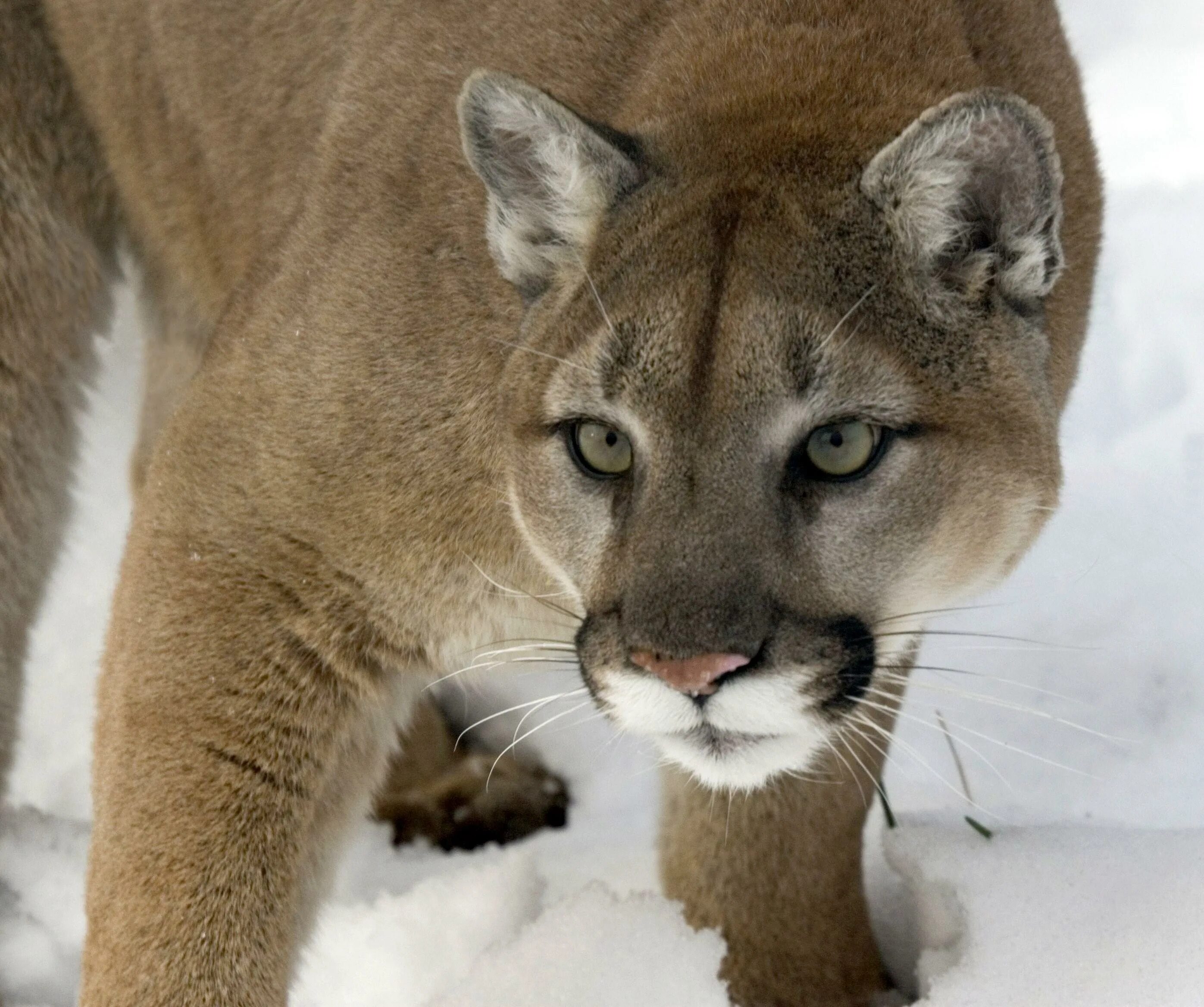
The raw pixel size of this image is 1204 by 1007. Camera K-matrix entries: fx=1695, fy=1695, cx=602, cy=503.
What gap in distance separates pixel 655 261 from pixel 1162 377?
8.24ft

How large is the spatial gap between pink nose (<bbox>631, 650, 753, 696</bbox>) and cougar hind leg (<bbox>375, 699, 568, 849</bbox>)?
167 cm

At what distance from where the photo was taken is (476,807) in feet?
13.4

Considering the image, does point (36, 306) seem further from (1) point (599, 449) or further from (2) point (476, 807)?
(1) point (599, 449)

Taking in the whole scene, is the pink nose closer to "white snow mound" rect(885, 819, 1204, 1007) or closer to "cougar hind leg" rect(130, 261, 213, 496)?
"white snow mound" rect(885, 819, 1204, 1007)

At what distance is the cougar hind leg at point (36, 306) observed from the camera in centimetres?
369

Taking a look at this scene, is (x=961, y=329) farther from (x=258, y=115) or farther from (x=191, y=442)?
(x=258, y=115)

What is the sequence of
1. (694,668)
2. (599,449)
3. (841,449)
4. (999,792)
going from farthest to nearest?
(999,792)
(599,449)
(841,449)
(694,668)

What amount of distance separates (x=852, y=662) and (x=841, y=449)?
31cm

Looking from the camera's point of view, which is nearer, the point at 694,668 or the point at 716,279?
the point at 694,668

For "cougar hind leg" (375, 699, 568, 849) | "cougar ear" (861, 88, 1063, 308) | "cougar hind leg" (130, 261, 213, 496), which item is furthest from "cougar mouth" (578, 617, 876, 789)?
"cougar hind leg" (130, 261, 213, 496)

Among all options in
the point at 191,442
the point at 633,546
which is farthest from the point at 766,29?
the point at 191,442

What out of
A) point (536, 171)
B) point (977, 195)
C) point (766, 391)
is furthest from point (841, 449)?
point (536, 171)

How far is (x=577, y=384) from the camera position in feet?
8.45

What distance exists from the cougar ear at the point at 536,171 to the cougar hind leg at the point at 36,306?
4.58 ft
